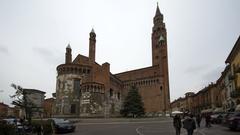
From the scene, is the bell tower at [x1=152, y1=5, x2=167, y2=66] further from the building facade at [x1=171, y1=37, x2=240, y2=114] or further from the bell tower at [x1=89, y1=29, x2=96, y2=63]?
the bell tower at [x1=89, y1=29, x2=96, y2=63]

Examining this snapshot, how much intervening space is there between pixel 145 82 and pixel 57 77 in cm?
2951

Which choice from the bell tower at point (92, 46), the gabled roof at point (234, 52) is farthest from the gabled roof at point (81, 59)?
the gabled roof at point (234, 52)

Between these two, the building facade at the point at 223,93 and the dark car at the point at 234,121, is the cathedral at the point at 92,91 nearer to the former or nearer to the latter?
the building facade at the point at 223,93

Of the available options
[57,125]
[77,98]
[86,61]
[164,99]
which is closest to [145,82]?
[164,99]

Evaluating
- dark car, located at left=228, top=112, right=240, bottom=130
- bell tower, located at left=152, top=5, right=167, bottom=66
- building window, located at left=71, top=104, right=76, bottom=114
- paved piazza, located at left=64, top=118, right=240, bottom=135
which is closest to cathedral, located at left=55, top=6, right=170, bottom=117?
building window, located at left=71, top=104, right=76, bottom=114

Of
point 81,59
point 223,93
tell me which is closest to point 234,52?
point 223,93

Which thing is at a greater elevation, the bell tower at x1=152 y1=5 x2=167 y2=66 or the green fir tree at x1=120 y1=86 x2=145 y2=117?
the bell tower at x1=152 y1=5 x2=167 y2=66

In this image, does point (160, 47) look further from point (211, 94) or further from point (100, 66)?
point (100, 66)

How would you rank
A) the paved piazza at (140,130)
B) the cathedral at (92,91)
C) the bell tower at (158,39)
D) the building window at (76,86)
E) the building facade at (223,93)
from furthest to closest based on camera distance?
the bell tower at (158,39), the building window at (76,86), the cathedral at (92,91), the building facade at (223,93), the paved piazza at (140,130)

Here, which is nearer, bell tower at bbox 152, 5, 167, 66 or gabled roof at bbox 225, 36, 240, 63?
gabled roof at bbox 225, 36, 240, 63

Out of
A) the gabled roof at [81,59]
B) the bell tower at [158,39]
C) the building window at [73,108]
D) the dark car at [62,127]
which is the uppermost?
the bell tower at [158,39]

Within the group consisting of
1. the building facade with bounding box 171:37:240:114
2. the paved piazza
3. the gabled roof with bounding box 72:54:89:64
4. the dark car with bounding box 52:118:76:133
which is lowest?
the paved piazza

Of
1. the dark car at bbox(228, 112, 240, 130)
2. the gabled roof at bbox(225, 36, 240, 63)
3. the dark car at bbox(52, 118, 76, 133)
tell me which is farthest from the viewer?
the gabled roof at bbox(225, 36, 240, 63)

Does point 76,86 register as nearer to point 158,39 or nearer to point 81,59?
point 81,59
